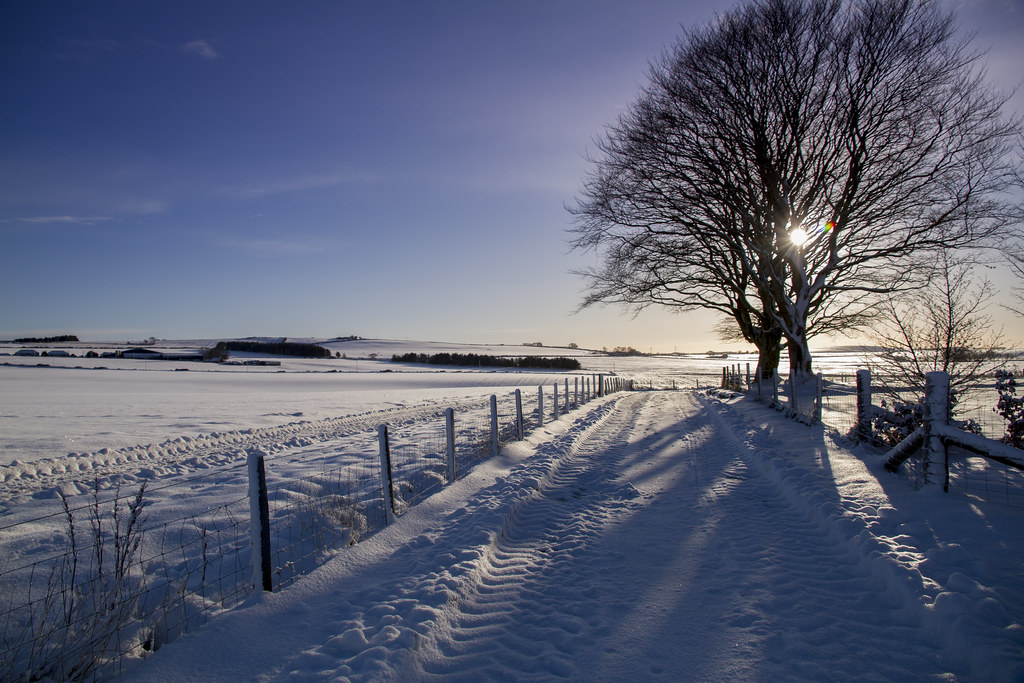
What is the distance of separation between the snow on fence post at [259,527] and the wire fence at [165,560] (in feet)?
0.09

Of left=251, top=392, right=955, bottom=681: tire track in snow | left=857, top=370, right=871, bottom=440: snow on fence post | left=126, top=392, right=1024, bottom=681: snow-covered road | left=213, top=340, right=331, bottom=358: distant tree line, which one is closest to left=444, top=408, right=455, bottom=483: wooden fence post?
left=126, top=392, right=1024, bottom=681: snow-covered road

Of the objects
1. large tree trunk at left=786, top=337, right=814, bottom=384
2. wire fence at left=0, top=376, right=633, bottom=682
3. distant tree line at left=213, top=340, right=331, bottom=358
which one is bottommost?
wire fence at left=0, top=376, right=633, bottom=682

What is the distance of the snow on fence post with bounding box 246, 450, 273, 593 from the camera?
4.22 m

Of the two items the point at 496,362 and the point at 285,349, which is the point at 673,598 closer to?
the point at 496,362

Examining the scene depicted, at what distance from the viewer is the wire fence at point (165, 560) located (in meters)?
3.30

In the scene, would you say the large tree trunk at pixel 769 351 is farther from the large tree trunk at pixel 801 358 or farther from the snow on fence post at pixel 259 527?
the snow on fence post at pixel 259 527

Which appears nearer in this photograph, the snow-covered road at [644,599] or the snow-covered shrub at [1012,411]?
the snow-covered road at [644,599]

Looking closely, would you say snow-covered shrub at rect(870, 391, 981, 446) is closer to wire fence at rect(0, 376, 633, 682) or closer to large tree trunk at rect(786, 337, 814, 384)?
wire fence at rect(0, 376, 633, 682)

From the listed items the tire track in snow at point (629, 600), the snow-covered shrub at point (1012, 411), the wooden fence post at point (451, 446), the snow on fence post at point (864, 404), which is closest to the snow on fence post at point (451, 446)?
the wooden fence post at point (451, 446)

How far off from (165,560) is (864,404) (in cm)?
1052

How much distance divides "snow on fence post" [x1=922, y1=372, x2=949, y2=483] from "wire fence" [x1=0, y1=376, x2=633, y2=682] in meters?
6.06

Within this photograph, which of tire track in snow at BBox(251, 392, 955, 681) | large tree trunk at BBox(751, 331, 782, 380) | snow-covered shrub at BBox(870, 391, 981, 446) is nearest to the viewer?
tire track in snow at BBox(251, 392, 955, 681)

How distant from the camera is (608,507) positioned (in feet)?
21.7

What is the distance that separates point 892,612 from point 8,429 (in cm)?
1887
